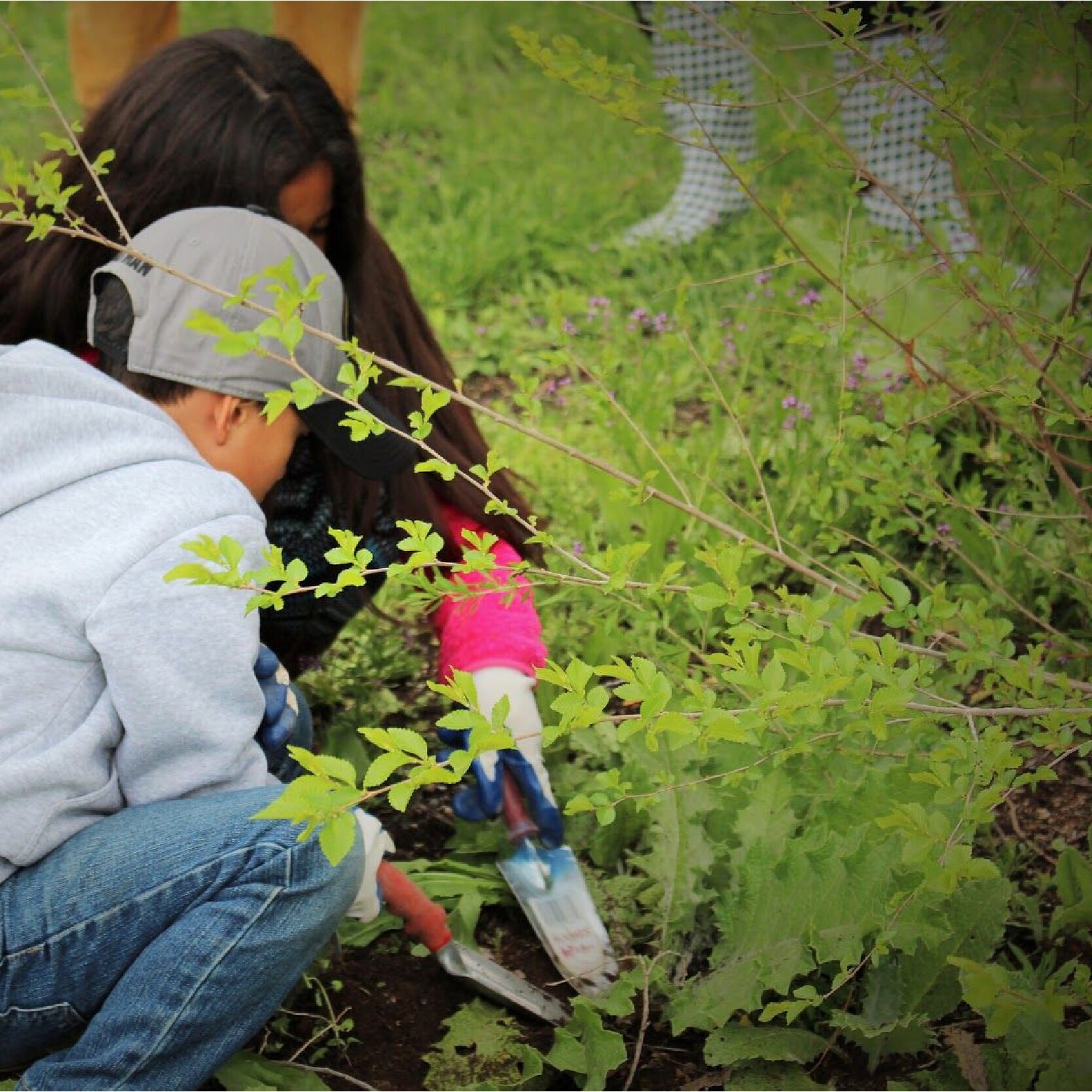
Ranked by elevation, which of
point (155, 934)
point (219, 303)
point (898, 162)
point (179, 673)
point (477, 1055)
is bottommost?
point (477, 1055)

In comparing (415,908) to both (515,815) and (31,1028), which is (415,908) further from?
(31,1028)

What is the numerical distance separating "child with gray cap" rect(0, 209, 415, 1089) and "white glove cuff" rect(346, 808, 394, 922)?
81 mm

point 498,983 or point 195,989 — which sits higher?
point 195,989

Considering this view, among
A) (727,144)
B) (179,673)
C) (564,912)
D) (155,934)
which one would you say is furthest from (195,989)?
(727,144)

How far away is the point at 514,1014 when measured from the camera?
1.63 meters

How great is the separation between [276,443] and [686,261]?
2035mm

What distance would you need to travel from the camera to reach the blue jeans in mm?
1388

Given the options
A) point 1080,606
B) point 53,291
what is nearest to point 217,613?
point 53,291

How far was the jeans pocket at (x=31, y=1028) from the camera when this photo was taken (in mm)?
1425

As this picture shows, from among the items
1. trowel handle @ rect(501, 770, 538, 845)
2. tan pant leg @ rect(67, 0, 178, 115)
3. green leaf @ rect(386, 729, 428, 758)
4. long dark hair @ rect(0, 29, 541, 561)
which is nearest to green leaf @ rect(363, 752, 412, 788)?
green leaf @ rect(386, 729, 428, 758)

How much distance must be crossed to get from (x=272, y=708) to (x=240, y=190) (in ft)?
2.61

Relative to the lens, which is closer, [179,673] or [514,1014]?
[179,673]

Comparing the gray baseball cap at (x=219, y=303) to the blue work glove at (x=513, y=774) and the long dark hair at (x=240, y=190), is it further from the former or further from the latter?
the blue work glove at (x=513, y=774)

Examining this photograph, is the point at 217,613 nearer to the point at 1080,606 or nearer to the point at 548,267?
the point at 1080,606
